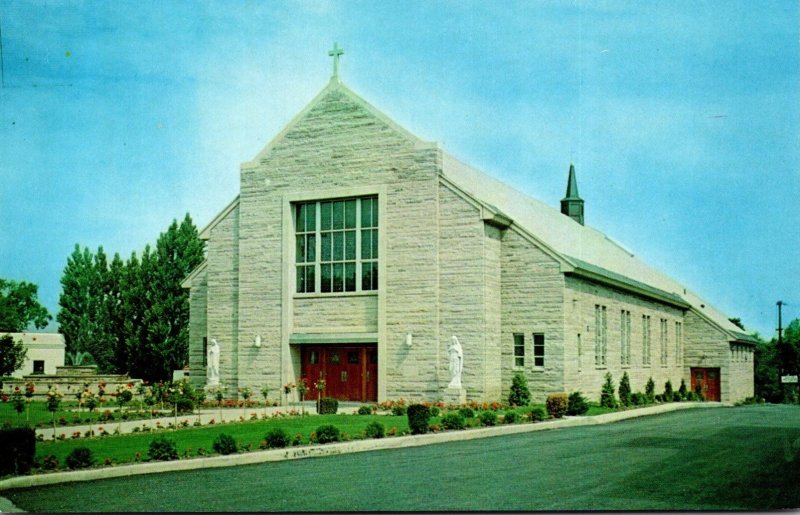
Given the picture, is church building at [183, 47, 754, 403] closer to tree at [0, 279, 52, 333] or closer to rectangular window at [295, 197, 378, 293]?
rectangular window at [295, 197, 378, 293]

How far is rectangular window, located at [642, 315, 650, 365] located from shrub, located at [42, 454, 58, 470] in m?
33.6

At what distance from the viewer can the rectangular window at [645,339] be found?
4422 centimetres

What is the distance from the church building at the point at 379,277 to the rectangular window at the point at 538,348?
4cm

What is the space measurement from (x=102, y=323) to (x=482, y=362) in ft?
53.2

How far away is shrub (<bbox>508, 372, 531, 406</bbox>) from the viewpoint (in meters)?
31.5

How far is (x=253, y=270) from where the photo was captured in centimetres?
3397

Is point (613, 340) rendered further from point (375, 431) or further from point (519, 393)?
point (375, 431)

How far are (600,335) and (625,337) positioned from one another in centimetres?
436

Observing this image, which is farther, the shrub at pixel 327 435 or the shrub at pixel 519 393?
the shrub at pixel 519 393

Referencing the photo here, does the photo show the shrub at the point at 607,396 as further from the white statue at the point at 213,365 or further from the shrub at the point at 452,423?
the white statue at the point at 213,365

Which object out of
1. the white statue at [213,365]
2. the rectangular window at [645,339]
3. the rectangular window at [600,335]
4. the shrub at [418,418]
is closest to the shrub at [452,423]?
the shrub at [418,418]

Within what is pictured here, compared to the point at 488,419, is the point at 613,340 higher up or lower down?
higher up

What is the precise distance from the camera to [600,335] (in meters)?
37.7

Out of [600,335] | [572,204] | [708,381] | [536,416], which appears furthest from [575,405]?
[572,204]
